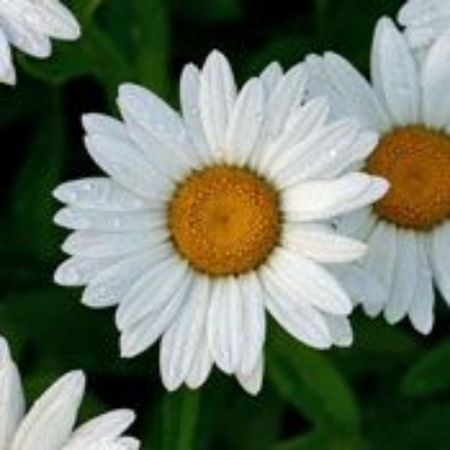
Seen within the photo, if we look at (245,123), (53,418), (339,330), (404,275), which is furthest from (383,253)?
(53,418)

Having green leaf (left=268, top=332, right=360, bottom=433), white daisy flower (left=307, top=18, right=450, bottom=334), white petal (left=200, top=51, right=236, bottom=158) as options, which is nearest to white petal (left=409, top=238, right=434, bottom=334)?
white daisy flower (left=307, top=18, right=450, bottom=334)

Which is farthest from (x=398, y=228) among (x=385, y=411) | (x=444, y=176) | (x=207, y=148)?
(x=385, y=411)

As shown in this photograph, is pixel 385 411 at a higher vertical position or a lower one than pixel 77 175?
lower

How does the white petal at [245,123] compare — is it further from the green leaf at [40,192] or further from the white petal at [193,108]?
the green leaf at [40,192]

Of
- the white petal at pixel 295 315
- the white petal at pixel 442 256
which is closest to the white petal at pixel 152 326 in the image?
the white petal at pixel 295 315

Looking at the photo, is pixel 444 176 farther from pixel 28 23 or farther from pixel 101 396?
pixel 101 396

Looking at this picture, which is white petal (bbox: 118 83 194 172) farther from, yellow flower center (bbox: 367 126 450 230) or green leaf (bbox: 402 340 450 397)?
green leaf (bbox: 402 340 450 397)
